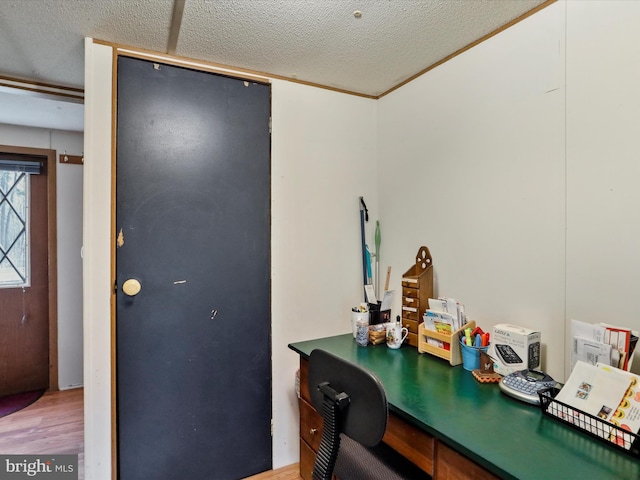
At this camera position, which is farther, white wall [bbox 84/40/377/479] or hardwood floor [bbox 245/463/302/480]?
hardwood floor [bbox 245/463/302/480]

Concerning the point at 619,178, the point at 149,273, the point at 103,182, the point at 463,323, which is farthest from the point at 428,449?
the point at 103,182

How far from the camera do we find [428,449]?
3.39ft

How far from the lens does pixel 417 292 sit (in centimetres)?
171

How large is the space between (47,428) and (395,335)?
250cm

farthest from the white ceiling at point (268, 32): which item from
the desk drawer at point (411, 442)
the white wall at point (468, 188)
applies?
the desk drawer at point (411, 442)

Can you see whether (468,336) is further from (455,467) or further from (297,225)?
(297,225)

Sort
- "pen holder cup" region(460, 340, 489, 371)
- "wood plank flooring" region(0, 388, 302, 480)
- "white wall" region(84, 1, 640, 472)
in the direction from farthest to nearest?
"wood plank flooring" region(0, 388, 302, 480) < "pen holder cup" region(460, 340, 489, 371) < "white wall" region(84, 1, 640, 472)

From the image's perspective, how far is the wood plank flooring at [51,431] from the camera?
2043 mm

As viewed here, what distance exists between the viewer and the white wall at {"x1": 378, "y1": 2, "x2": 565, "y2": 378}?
Result: 1.30m

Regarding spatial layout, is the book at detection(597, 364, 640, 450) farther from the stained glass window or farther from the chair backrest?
the stained glass window

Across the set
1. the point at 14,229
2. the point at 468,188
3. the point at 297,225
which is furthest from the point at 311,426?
the point at 14,229

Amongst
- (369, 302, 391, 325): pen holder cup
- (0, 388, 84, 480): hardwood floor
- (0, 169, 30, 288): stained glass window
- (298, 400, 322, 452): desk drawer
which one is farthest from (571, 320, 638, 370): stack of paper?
(0, 169, 30, 288): stained glass window

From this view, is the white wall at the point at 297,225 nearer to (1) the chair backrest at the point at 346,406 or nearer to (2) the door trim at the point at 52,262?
(1) the chair backrest at the point at 346,406

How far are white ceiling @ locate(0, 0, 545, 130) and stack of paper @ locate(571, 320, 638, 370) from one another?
1.19 metres
